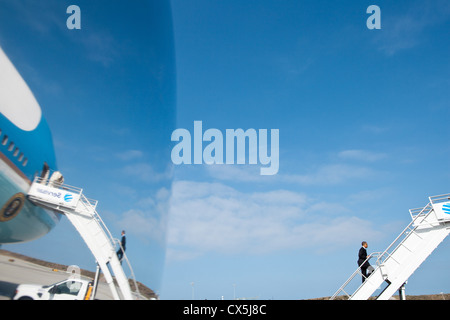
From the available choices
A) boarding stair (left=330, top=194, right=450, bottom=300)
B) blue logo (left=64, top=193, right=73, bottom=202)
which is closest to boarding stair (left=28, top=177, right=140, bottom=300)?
blue logo (left=64, top=193, right=73, bottom=202)

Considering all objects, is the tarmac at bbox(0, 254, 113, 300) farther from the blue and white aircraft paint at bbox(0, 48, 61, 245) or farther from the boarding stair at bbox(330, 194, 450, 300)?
the boarding stair at bbox(330, 194, 450, 300)

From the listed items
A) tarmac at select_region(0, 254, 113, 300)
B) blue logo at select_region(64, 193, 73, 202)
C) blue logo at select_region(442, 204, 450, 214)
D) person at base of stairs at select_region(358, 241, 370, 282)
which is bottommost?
tarmac at select_region(0, 254, 113, 300)

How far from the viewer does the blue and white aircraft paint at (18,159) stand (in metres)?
14.2

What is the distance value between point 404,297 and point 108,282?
586 inches

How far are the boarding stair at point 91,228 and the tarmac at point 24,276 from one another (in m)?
0.92

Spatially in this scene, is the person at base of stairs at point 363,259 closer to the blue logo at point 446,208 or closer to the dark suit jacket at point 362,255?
the dark suit jacket at point 362,255

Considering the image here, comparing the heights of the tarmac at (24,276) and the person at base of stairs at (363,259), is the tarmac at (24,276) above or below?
below

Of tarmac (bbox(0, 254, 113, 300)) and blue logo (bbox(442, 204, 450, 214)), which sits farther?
blue logo (bbox(442, 204, 450, 214))

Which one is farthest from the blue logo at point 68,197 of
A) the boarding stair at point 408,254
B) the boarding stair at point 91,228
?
the boarding stair at point 408,254

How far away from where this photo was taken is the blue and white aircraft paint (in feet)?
46.7

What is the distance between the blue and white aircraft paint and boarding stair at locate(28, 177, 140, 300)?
3.62ft

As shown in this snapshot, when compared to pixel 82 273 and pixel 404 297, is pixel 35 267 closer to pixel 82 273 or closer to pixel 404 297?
pixel 82 273
